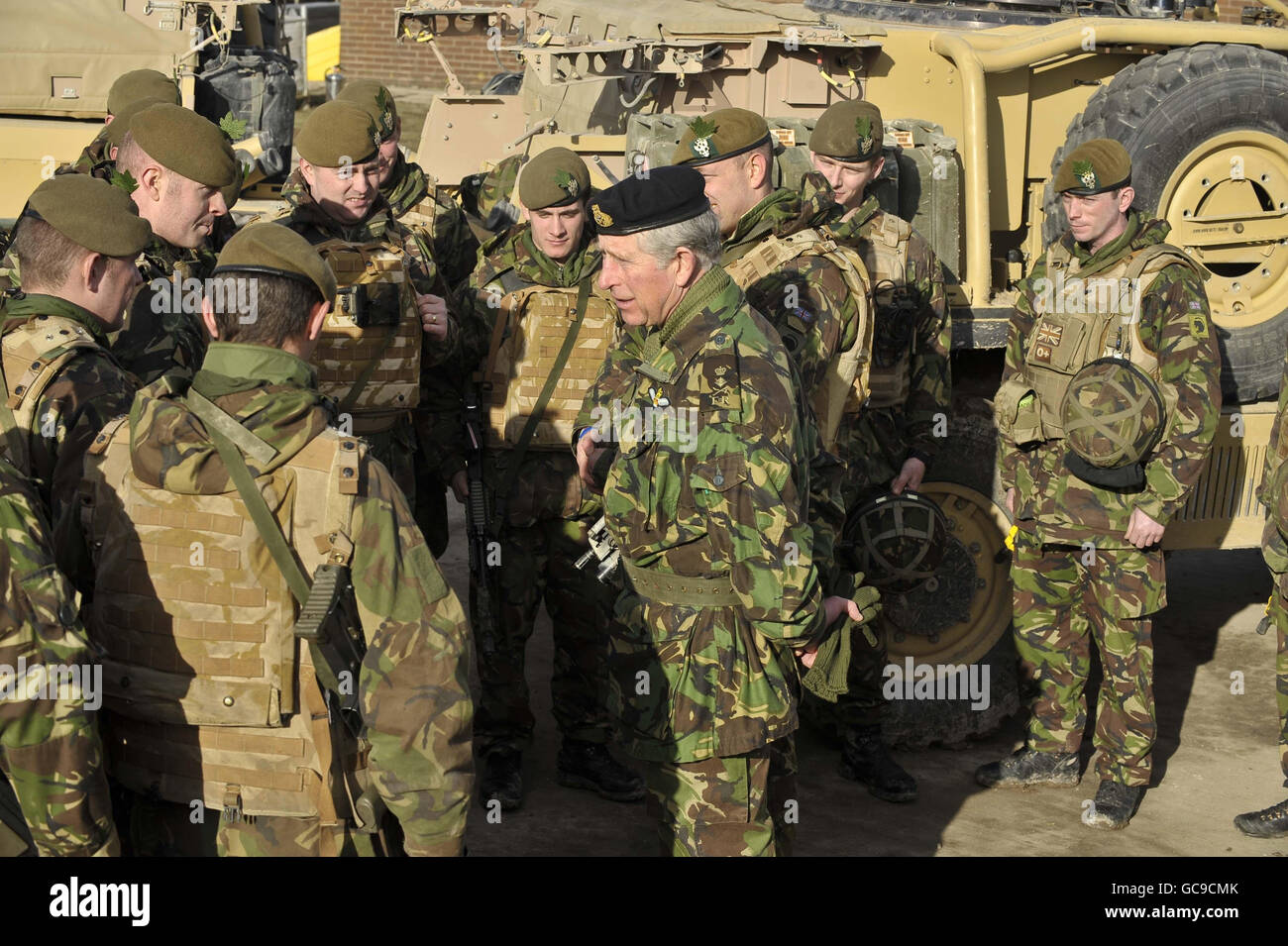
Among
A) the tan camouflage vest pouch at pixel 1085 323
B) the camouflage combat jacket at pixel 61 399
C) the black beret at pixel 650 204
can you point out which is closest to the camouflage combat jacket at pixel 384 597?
the camouflage combat jacket at pixel 61 399

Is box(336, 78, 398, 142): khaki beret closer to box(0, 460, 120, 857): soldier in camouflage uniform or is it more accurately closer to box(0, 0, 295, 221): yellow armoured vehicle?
box(0, 460, 120, 857): soldier in camouflage uniform

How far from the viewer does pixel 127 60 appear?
1064cm

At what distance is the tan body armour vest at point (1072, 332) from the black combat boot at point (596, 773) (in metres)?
1.90

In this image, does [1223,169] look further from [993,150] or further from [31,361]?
[31,361]

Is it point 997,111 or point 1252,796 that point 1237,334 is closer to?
point 997,111

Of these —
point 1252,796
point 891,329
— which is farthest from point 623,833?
point 1252,796

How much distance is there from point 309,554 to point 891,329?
3.04m

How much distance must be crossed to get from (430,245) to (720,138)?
1.59 m

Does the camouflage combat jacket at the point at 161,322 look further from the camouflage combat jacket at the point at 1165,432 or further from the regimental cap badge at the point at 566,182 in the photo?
the camouflage combat jacket at the point at 1165,432

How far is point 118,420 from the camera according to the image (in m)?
2.94

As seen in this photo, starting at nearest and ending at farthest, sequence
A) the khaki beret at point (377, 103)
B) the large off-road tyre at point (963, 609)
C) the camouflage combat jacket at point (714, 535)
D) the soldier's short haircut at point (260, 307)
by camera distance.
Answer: the soldier's short haircut at point (260, 307) → the camouflage combat jacket at point (714, 535) → the khaki beret at point (377, 103) → the large off-road tyre at point (963, 609)

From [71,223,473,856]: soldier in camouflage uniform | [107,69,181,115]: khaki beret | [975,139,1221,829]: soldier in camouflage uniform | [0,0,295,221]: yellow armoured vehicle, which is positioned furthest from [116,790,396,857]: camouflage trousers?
[0,0,295,221]: yellow armoured vehicle

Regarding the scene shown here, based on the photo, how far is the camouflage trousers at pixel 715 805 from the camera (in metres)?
3.46

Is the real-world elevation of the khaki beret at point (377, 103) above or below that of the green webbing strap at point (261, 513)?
above
